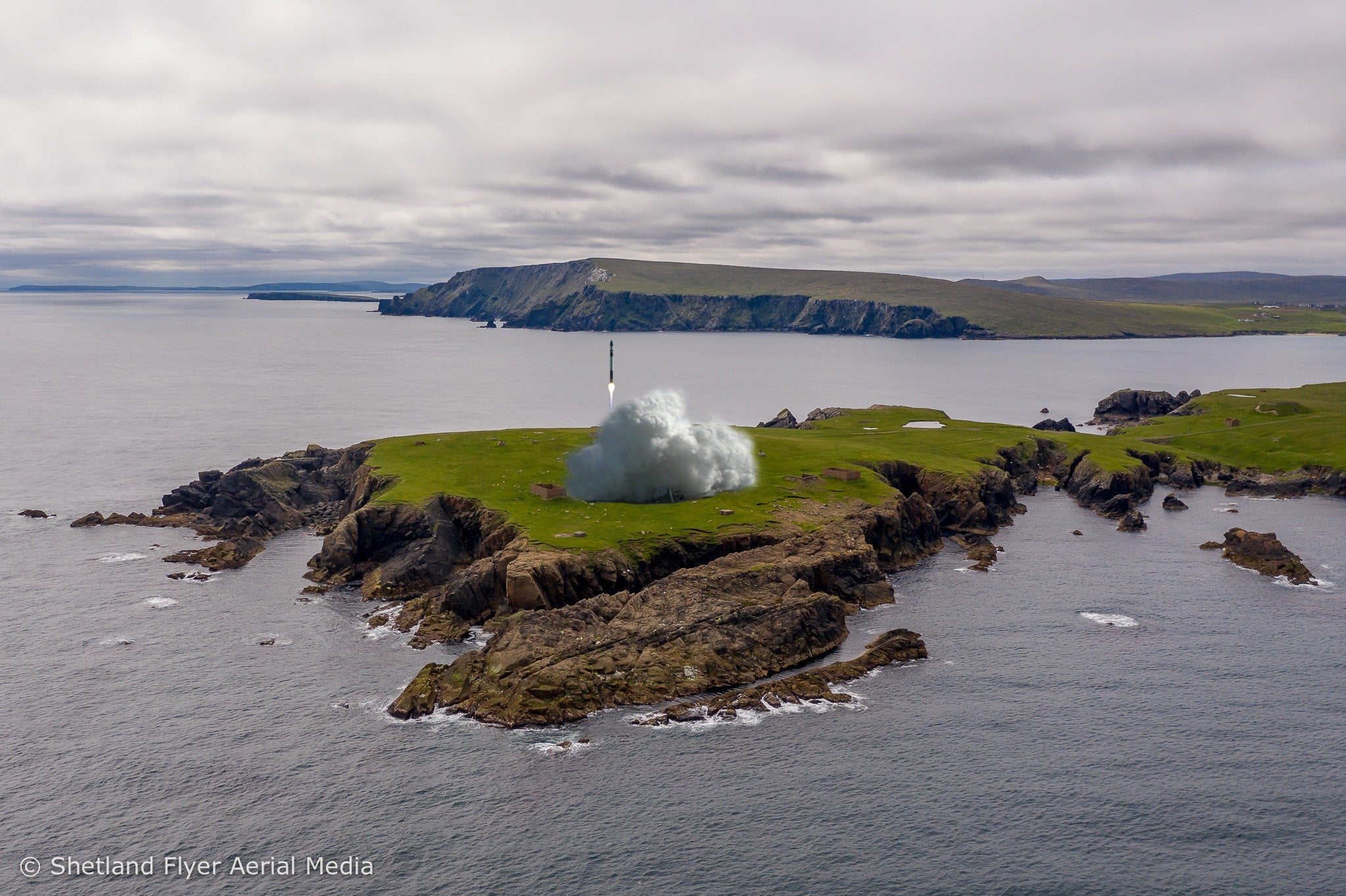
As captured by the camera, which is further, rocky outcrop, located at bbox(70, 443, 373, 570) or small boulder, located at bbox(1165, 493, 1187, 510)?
small boulder, located at bbox(1165, 493, 1187, 510)

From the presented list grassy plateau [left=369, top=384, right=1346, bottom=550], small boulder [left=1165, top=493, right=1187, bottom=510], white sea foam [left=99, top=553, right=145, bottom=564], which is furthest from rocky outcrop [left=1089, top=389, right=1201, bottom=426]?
white sea foam [left=99, top=553, right=145, bottom=564]

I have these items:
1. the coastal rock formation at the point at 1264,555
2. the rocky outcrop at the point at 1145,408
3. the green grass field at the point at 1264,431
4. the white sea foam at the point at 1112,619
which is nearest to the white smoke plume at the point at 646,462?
the white sea foam at the point at 1112,619

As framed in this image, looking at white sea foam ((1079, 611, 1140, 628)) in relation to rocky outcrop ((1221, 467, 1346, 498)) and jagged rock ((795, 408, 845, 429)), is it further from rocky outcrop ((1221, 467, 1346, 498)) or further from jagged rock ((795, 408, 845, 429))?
Result: jagged rock ((795, 408, 845, 429))

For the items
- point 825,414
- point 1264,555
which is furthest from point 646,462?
point 825,414

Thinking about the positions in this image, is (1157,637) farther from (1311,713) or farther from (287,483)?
(287,483)

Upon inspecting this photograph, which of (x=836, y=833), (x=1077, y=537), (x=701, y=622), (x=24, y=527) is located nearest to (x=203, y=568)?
(x=24, y=527)

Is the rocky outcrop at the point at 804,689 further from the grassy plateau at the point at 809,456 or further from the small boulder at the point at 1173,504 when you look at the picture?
the small boulder at the point at 1173,504
